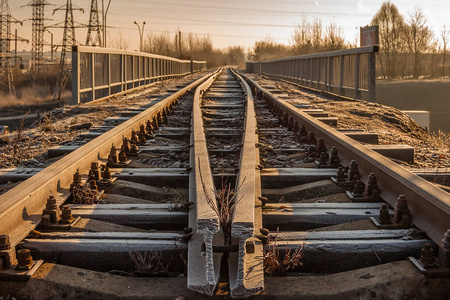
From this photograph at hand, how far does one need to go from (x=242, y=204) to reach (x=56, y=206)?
40.2 inches

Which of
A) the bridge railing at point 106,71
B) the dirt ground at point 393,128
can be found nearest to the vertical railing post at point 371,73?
the dirt ground at point 393,128

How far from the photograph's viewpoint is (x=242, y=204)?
2652 mm

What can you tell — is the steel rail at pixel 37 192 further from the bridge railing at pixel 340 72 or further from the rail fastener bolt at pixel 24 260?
the bridge railing at pixel 340 72

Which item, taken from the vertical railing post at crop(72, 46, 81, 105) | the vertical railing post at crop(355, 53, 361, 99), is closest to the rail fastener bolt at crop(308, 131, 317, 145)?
the vertical railing post at crop(72, 46, 81, 105)

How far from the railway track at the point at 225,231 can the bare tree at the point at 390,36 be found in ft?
198

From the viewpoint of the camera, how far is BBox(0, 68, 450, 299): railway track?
7.37ft

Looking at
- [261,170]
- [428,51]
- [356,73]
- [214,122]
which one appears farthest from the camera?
[428,51]

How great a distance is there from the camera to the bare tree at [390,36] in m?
61.4

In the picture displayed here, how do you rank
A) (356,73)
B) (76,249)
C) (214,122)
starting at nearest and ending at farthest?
(76,249)
(214,122)
(356,73)

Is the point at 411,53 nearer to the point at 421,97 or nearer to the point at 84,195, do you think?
the point at 421,97

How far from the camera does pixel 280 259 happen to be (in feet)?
8.25

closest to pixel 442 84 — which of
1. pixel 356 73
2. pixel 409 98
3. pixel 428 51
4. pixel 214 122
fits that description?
pixel 409 98

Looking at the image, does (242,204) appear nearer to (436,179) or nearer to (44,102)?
(436,179)

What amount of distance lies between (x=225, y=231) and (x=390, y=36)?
220ft
